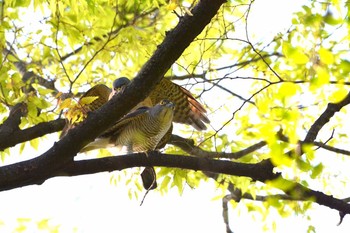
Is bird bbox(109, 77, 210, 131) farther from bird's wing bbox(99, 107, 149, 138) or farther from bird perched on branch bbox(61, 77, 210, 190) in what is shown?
bird's wing bbox(99, 107, 149, 138)

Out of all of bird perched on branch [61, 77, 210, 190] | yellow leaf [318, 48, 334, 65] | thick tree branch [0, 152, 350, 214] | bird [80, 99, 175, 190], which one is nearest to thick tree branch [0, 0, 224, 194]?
thick tree branch [0, 152, 350, 214]

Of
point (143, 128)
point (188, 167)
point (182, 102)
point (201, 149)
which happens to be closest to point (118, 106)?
point (188, 167)

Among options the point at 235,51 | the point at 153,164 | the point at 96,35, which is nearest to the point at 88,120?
the point at 153,164

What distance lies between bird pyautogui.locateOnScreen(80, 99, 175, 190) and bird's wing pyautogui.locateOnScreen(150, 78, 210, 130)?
1.75ft

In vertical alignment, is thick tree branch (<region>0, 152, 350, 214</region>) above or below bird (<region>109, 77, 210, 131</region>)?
below

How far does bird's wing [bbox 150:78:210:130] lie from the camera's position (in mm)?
5484

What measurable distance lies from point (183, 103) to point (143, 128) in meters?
0.80

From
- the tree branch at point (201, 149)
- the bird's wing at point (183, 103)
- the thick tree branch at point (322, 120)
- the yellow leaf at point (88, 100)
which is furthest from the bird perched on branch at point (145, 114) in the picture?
the thick tree branch at point (322, 120)

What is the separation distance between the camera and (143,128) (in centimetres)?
488

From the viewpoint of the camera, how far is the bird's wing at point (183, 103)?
5.48m

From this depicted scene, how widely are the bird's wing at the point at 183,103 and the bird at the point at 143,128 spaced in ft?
1.75

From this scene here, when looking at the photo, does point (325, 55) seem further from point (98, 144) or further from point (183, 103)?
point (183, 103)

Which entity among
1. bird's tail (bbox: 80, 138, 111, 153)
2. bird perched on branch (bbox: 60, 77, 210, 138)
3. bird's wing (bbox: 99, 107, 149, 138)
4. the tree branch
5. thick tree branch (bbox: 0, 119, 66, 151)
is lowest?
thick tree branch (bbox: 0, 119, 66, 151)

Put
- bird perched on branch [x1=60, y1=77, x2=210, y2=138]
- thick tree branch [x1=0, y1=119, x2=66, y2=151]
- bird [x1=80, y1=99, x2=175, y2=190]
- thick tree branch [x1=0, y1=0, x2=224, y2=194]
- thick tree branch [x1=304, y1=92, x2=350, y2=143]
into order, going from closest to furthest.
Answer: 1. thick tree branch [x1=0, y1=0, x2=224, y2=194]
2. thick tree branch [x1=304, y1=92, x2=350, y2=143]
3. thick tree branch [x1=0, y1=119, x2=66, y2=151]
4. bird [x1=80, y1=99, x2=175, y2=190]
5. bird perched on branch [x1=60, y1=77, x2=210, y2=138]
